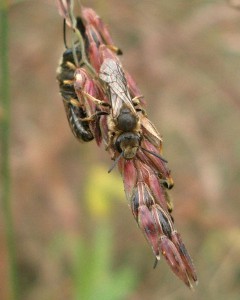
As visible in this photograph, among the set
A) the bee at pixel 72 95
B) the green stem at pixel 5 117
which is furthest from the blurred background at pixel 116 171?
the bee at pixel 72 95

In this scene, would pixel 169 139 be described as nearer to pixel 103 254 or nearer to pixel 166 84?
pixel 166 84

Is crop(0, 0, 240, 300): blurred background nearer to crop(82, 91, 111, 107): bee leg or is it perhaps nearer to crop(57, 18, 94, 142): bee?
crop(57, 18, 94, 142): bee

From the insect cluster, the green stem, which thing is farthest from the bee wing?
the green stem

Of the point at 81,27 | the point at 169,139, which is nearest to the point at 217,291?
the point at 169,139

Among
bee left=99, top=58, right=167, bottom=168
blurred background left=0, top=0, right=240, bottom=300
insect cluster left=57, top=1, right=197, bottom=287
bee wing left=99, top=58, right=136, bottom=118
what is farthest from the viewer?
Result: blurred background left=0, top=0, right=240, bottom=300

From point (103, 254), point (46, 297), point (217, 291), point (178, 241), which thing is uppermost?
point (178, 241)

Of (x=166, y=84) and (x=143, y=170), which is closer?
(x=143, y=170)

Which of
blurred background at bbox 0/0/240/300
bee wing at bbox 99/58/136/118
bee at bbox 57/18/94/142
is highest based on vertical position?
bee wing at bbox 99/58/136/118
